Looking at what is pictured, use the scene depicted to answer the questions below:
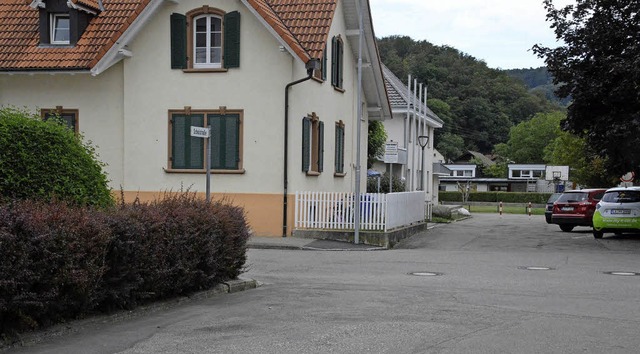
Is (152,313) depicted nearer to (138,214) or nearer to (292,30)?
(138,214)

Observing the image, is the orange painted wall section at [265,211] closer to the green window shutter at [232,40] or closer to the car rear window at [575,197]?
the green window shutter at [232,40]

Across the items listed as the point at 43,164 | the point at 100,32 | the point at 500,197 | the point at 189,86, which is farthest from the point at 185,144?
the point at 500,197

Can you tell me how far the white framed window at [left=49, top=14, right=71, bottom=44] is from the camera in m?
24.6

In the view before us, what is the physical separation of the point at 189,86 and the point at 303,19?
4120 mm

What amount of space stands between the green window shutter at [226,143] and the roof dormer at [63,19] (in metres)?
5.54

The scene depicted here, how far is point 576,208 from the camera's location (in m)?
31.6

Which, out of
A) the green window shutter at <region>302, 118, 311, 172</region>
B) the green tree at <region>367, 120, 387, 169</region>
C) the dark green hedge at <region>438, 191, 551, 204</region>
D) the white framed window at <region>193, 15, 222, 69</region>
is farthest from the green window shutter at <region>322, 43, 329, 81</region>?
the dark green hedge at <region>438, 191, 551, 204</region>

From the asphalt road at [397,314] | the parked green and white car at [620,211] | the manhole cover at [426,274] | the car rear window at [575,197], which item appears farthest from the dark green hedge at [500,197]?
the manhole cover at [426,274]

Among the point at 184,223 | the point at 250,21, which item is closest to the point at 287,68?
the point at 250,21

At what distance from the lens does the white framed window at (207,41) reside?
23.1 meters

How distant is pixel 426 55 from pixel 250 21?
89963 millimetres

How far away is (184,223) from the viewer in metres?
10.4

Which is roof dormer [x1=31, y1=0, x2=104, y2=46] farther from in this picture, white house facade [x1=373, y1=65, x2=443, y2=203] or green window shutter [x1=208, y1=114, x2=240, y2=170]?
white house facade [x1=373, y1=65, x2=443, y2=203]

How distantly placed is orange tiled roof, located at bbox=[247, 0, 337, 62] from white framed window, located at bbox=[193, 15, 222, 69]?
1565mm
